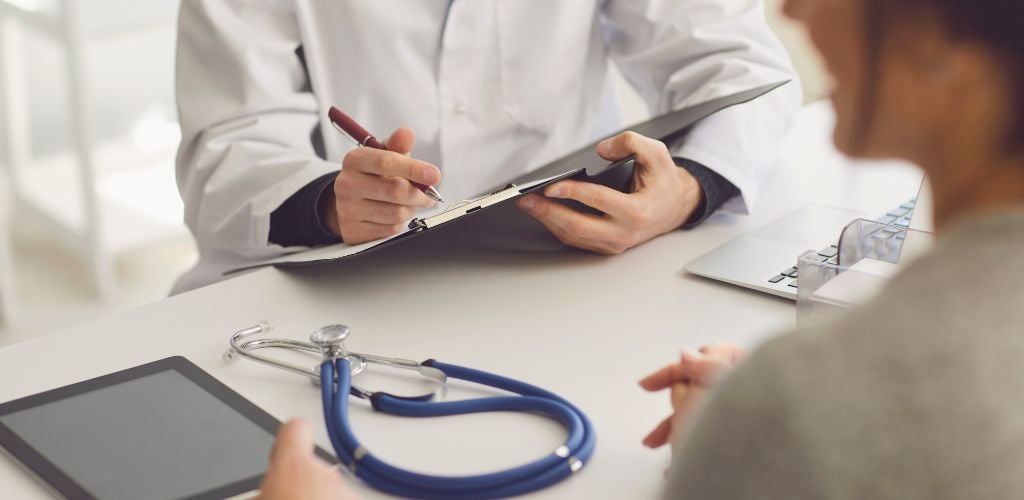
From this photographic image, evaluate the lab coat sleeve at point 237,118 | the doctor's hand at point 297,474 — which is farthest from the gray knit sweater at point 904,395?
the lab coat sleeve at point 237,118

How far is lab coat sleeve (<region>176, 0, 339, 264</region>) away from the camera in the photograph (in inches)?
48.6

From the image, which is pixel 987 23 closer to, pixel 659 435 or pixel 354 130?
pixel 659 435

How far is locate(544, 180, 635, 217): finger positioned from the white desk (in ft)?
0.16

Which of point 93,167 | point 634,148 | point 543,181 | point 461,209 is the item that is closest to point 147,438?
point 461,209

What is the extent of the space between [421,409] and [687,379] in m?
0.20

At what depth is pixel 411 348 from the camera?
941 millimetres

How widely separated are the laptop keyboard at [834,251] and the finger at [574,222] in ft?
0.51

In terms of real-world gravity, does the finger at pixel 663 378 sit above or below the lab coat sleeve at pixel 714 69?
below

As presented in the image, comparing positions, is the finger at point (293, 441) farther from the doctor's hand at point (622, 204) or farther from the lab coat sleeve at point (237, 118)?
the lab coat sleeve at point (237, 118)

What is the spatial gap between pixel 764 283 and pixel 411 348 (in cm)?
32

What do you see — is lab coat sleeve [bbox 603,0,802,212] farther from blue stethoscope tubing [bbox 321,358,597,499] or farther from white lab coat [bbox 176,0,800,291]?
blue stethoscope tubing [bbox 321,358,597,499]

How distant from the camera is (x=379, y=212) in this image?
1080 mm

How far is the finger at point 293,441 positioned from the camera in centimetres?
64

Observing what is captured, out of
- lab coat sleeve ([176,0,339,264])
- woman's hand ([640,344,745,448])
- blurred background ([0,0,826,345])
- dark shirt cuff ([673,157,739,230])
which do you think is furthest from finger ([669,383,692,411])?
blurred background ([0,0,826,345])
